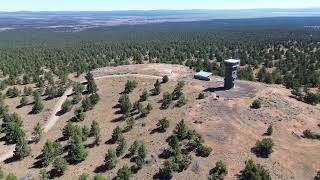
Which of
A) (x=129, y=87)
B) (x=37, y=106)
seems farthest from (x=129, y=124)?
(x=37, y=106)

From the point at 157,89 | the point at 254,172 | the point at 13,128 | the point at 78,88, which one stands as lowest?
the point at 254,172

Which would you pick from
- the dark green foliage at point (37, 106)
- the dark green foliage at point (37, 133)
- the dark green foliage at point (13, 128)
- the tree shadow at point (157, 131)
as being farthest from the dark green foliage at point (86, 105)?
the tree shadow at point (157, 131)

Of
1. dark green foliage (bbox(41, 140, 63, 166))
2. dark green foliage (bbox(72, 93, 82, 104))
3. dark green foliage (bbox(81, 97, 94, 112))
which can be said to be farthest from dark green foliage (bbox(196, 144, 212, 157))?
dark green foliage (bbox(72, 93, 82, 104))

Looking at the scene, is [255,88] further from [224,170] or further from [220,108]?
[224,170]

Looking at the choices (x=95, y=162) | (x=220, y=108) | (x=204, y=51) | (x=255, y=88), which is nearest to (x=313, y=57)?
(x=204, y=51)

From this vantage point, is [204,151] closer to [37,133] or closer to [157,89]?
[157,89]

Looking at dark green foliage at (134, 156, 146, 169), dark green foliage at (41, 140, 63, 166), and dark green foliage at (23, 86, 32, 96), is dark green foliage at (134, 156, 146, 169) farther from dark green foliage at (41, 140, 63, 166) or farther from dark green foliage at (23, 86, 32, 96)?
dark green foliage at (23, 86, 32, 96)

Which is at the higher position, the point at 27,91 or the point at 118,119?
the point at 27,91
